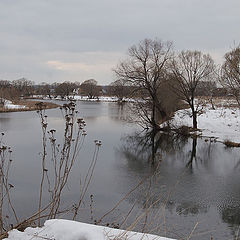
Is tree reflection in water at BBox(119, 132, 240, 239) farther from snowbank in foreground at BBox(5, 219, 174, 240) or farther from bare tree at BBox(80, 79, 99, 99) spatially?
bare tree at BBox(80, 79, 99, 99)

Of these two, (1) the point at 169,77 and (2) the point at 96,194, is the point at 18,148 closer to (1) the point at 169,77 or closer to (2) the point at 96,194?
(2) the point at 96,194

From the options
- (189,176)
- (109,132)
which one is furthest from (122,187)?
(109,132)

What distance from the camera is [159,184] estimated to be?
9.18 m

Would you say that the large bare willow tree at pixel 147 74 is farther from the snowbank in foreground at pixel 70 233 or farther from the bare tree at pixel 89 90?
the bare tree at pixel 89 90

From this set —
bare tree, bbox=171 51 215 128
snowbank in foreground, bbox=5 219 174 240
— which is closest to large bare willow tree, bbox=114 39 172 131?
bare tree, bbox=171 51 215 128

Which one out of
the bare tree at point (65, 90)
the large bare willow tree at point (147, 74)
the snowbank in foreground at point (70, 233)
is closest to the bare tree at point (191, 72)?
the large bare willow tree at point (147, 74)

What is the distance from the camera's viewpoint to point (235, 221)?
6688mm

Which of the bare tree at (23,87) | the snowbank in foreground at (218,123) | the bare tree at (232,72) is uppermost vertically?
the bare tree at (23,87)

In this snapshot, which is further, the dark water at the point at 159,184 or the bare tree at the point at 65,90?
the bare tree at the point at 65,90

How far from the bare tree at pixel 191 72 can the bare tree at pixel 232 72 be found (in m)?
3.48

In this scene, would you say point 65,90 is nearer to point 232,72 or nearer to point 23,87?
point 232,72

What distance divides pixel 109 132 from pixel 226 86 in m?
8.37

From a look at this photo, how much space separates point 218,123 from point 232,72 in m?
6.83

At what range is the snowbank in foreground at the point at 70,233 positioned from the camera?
2070 mm
